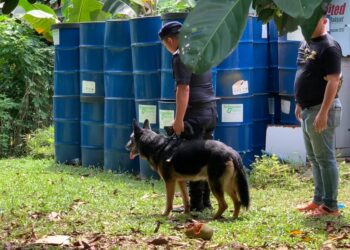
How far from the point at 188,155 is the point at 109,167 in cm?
329

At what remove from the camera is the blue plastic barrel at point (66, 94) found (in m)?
8.80

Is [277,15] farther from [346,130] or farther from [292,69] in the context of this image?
[346,130]

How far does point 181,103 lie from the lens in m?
5.25

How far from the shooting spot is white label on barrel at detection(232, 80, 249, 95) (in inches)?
300

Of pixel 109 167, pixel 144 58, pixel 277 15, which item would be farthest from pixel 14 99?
pixel 277 15

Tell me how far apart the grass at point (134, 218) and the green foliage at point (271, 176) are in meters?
0.07

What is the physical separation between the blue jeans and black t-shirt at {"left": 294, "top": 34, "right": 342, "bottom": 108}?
10 centimetres

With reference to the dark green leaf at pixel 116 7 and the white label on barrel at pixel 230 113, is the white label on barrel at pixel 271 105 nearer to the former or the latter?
the white label on barrel at pixel 230 113

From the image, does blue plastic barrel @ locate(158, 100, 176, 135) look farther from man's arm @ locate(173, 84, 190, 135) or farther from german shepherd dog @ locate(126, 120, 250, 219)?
man's arm @ locate(173, 84, 190, 135)

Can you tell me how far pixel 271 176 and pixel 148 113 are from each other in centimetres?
170

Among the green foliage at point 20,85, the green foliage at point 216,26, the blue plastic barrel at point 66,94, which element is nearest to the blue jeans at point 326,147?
the green foliage at point 216,26

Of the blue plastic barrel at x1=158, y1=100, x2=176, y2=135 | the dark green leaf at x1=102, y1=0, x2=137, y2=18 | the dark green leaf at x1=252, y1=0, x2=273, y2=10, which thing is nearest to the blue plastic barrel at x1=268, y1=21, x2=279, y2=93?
the blue plastic barrel at x1=158, y1=100, x2=176, y2=135

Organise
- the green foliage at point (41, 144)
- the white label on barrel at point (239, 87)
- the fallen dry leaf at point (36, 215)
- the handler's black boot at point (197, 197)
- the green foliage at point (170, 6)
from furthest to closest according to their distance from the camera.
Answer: the green foliage at point (41, 144) < the green foliage at point (170, 6) < the white label on barrel at point (239, 87) < the handler's black boot at point (197, 197) < the fallen dry leaf at point (36, 215)

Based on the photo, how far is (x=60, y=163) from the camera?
9188 mm
